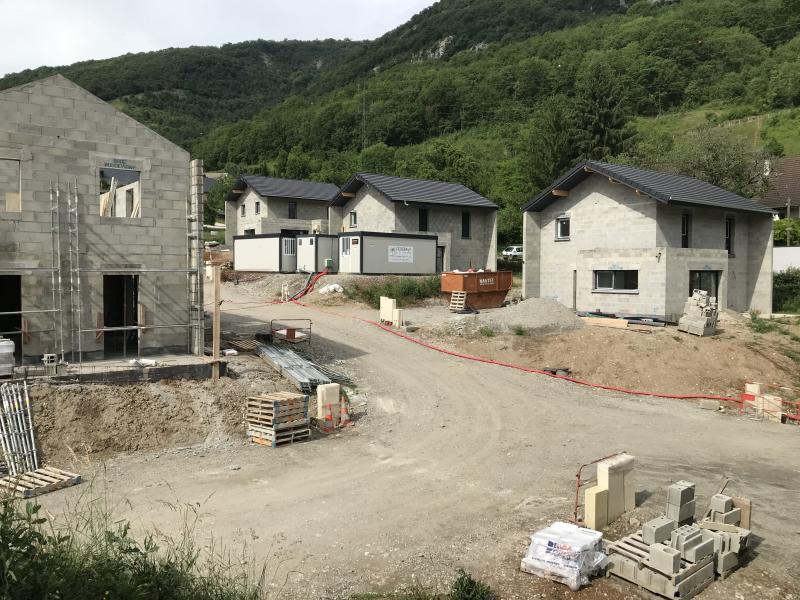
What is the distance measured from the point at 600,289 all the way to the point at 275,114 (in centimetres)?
11512

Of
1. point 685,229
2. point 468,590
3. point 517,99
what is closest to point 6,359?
point 468,590

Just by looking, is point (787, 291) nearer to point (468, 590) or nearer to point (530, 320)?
point (530, 320)

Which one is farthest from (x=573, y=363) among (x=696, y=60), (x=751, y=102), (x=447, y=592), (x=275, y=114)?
(x=275, y=114)

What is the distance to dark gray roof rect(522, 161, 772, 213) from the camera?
27.3m

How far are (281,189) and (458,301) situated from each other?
25.0 m

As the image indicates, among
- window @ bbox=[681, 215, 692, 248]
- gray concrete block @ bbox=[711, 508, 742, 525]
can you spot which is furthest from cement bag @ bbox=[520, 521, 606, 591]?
window @ bbox=[681, 215, 692, 248]

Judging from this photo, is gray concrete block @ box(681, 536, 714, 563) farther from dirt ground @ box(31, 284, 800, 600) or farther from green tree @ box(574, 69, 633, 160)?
green tree @ box(574, 69, 633, 160)

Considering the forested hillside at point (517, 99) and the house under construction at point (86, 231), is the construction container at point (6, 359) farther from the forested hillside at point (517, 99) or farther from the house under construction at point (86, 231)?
the forested hillside at point (517, 99)

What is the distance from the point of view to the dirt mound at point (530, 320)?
25.2m

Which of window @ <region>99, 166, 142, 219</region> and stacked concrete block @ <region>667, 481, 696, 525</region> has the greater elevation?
window @ <region>99, 166, 142, 219</region>

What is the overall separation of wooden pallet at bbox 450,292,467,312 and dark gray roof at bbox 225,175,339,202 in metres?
23.2

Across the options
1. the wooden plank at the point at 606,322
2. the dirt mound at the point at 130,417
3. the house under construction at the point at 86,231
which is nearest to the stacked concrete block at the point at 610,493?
the dirt mound at the point at 130,417

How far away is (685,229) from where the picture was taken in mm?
28844

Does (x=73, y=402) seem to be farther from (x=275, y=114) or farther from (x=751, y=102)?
(x=275, y=114)
